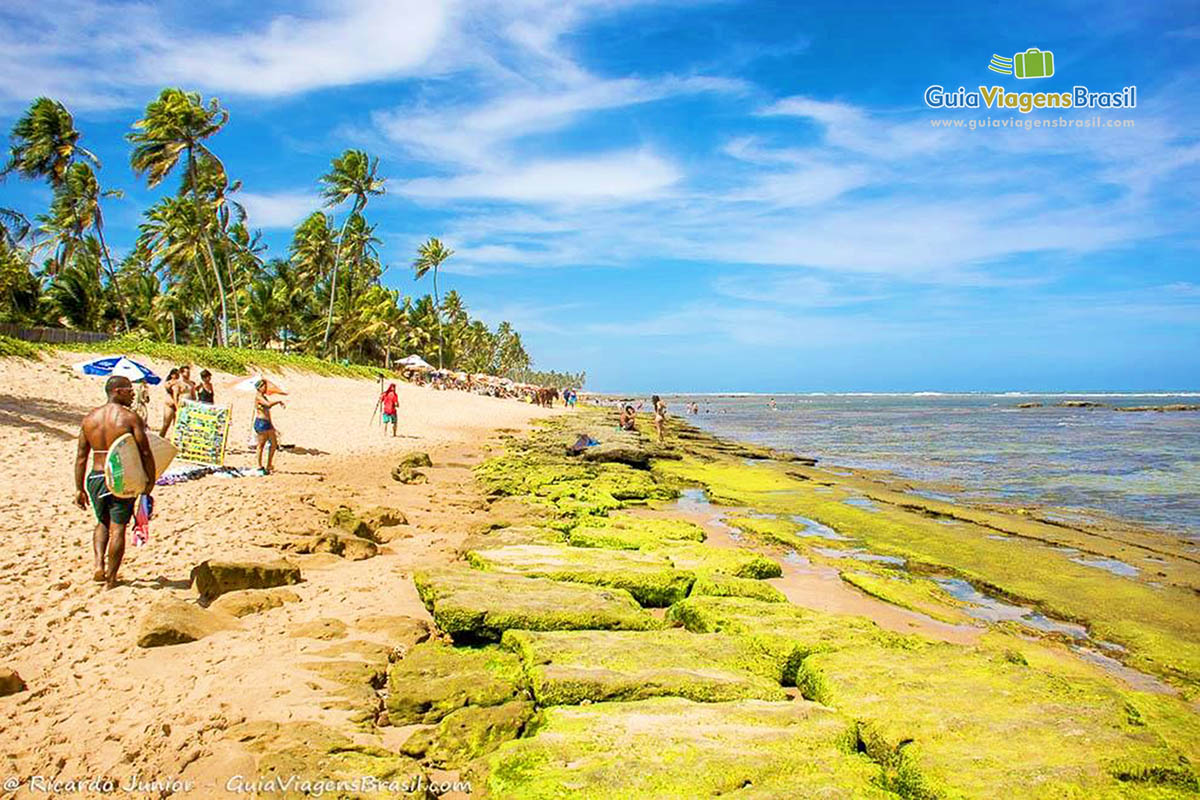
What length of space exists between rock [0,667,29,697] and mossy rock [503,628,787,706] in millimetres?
2955

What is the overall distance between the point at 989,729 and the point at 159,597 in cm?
630

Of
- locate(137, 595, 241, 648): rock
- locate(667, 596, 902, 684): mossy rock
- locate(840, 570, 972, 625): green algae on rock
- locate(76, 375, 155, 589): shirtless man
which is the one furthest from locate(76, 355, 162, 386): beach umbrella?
locate(840, 570, 972, 625): green algae on rock

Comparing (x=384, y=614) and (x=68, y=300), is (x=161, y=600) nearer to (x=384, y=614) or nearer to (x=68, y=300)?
(x=384, y=614)

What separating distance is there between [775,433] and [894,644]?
38.3 meters

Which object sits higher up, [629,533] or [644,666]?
[644,666]

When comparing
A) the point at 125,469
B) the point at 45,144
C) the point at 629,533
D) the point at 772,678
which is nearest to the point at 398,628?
the point at 125,469

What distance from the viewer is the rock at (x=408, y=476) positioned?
1338 centimetres

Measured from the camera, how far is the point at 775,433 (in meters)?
42.2

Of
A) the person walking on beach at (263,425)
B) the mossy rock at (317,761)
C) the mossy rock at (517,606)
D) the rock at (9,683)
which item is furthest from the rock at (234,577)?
the person walking on beach at (263,425)

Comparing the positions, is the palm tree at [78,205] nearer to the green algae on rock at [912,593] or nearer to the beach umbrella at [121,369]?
the beach umbrella at [121,369]

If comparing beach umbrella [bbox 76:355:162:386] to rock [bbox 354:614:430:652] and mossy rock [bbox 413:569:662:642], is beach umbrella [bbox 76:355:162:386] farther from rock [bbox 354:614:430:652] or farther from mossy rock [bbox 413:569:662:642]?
mossy rock [bbox 413:569:662:642]

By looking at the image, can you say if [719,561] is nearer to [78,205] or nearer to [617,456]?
[617,456]

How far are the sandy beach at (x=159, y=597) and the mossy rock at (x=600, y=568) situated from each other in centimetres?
97

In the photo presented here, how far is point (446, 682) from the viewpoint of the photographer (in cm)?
425
